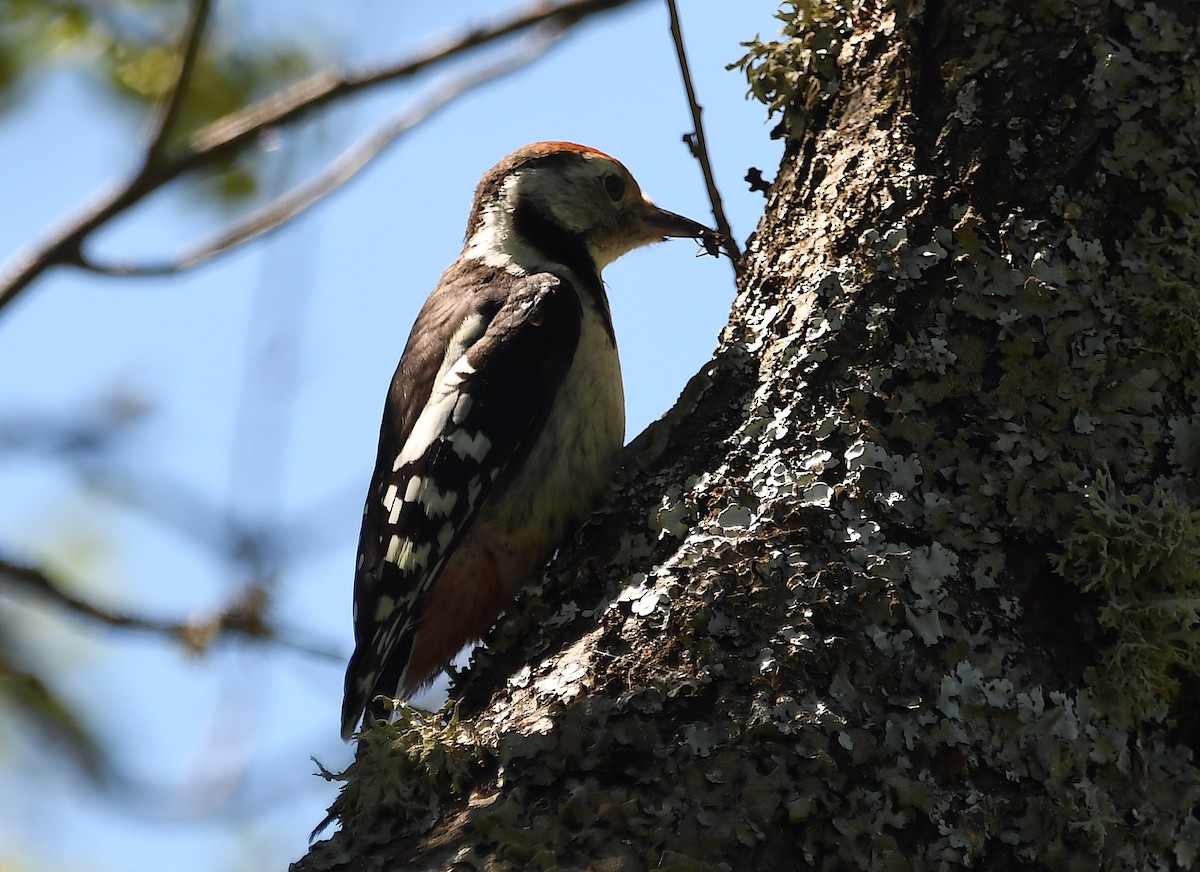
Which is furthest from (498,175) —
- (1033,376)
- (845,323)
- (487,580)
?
(1033,376)

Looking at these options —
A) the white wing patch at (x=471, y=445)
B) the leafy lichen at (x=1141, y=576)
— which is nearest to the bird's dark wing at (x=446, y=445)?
the white wing patch at (x=471, y=445)

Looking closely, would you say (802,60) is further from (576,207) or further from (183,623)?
(183,623)

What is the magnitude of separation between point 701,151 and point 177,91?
1273 mm

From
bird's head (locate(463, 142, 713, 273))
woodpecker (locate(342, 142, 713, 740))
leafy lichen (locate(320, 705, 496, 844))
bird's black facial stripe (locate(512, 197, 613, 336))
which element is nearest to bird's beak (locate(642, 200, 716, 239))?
bird's head (locate(463, 142, 713, 273))

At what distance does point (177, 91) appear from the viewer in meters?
1.84

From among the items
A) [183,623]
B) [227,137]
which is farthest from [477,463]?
[227,137]

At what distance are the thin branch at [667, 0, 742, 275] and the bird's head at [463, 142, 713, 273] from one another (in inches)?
22.3

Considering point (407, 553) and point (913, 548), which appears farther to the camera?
point (407, 553)

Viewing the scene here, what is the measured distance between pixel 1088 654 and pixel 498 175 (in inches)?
94.8

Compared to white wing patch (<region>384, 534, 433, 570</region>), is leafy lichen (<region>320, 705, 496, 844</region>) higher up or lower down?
lower down

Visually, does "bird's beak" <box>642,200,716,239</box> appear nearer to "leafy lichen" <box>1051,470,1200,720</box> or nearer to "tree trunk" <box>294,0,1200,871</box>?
"tree trunk" <box>294,0,1200,871</box>

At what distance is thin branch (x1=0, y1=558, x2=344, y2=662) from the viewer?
2.11 m

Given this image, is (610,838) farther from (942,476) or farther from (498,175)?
(498,175)

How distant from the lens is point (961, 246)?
2.03 metres
